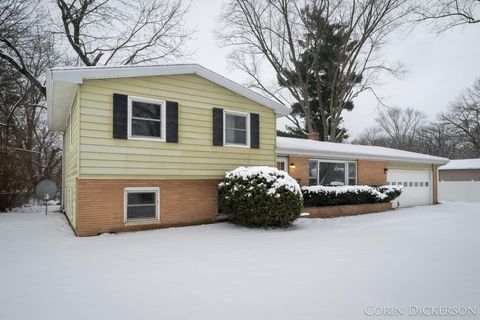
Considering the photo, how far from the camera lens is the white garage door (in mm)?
17484

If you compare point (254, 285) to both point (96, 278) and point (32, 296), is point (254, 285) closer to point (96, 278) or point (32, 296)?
point (96, 278)

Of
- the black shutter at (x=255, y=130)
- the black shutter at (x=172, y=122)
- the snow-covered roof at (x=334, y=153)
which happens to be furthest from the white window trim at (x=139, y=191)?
the snow-covered roof at (x=334, y=153)

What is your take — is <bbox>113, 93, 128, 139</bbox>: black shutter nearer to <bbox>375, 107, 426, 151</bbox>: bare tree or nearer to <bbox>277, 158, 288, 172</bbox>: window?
<bbox>277, 158, 288, 172</bbox>: window

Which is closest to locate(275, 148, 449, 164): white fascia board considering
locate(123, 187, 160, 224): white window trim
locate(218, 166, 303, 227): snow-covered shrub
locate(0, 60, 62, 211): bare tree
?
locate(218, 166, 303, 227): snow-covered shrub

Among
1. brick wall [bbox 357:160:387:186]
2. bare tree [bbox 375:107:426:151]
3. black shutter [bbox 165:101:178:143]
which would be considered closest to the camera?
black shutter [bbox 165:101:178:143]

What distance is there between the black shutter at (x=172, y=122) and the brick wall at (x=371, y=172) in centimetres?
991

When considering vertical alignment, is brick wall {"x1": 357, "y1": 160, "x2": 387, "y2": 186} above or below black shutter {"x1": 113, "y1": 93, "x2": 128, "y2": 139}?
below

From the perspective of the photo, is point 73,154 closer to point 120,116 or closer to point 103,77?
point 120,116

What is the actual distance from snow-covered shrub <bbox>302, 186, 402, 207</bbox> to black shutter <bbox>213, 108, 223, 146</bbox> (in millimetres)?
4115

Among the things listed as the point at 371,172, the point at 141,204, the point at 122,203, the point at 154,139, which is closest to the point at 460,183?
the point at 371,172

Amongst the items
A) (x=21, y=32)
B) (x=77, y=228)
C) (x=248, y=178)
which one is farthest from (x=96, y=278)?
(x=21, y=32)

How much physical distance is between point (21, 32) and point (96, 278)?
15.8m

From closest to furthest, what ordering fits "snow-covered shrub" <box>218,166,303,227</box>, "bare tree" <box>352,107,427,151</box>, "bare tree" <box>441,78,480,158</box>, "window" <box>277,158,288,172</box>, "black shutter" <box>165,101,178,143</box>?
"snow-covered shrub" <box>218,166,303,227</box> < "black shutter" <box>165,101,178,143</box> < "window" <box>277,158,288,172</box> < "bare tree" <box>441,78,480,158</box> < "bare tree" <box>352,107,427,151</box>

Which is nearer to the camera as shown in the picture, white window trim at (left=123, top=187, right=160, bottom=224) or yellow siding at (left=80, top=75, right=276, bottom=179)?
yellow siding at (left=80, top=75, right=276, bottom=179)
